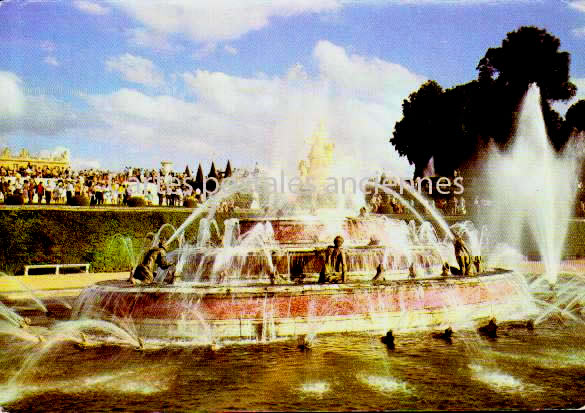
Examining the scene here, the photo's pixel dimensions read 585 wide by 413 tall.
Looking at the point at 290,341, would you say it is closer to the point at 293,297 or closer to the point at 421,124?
the point at 293,297

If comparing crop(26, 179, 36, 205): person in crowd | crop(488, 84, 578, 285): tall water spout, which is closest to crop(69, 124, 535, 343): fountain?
crop(26, 179, 36, 205): person in crowd

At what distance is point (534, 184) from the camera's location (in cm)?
4866

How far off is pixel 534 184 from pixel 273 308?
144ft

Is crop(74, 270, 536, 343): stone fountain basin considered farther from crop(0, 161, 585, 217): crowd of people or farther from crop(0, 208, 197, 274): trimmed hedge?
crop(0, 161, 585, 217): crowd of people

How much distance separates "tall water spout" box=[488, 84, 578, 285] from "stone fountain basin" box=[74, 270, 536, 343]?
26.1m

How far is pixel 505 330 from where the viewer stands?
1196 centimetres

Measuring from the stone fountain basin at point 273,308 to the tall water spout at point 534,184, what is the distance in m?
26.1

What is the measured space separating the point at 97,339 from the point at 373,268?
7.57 metres

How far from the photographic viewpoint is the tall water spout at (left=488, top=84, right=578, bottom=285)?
3900 cm

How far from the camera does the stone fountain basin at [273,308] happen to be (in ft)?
36.0

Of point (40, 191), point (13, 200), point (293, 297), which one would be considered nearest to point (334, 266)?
point (293, 297)

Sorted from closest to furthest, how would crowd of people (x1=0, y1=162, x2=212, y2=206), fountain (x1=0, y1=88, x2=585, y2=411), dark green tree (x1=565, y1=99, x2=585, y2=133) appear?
fountain (x1=0, y1=88, x2=585, y2=411) → crowd of people (x1=0, y1=162, x2=212, y2=206) → dark green tree (x1=565, y1=99, x2=585, y2=133)

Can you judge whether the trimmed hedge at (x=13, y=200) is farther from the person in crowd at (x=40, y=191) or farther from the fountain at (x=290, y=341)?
the fountain at (x=290, y=341)

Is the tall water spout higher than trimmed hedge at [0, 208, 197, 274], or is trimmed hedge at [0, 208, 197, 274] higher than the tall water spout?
the tall water spout
